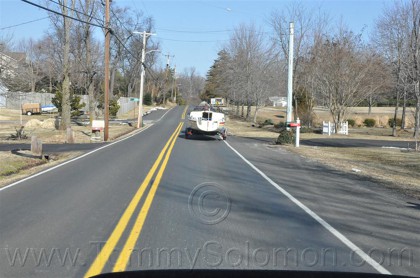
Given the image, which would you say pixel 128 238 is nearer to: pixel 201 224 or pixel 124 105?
pixel 201 224

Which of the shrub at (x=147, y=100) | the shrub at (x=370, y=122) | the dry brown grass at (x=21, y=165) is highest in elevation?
the shrub at (x=147, y=100)

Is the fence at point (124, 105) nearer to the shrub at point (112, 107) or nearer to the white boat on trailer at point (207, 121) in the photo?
the shrub at point (112, 107)

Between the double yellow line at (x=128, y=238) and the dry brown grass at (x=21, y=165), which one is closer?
the double yellow line at (x=128, y=238)

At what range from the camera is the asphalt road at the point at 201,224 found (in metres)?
5.36

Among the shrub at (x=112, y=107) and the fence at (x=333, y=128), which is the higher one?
the shrub at (x=112, y=107)

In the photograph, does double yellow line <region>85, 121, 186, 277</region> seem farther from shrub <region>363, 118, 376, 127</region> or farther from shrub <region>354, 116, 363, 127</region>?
shrub <region>363, 118, 376, 127</region>

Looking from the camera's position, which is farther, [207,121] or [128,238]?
[207,121]

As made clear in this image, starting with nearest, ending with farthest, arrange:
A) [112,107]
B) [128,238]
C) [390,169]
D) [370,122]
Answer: [128,238] → [390,169] → [370,122] → [112,107]

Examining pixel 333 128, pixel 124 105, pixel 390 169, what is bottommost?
pixel 390 169

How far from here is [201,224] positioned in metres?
7.18

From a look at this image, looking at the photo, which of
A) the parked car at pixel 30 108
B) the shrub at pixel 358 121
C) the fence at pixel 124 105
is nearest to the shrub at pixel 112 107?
the fence at pixel 124 105

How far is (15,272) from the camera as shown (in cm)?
500

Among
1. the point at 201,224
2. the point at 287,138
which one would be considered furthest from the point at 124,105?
the point at 201,224

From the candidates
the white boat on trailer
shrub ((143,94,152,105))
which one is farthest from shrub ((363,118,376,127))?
shrub ((143,94,152,105))
